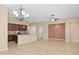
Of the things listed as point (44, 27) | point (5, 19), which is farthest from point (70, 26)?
point (5, 19)

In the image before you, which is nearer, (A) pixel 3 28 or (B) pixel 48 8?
(A) pixel 3 28

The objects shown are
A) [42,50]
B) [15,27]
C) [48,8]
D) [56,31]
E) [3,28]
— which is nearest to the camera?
[3,28]

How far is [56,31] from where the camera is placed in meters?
13.8

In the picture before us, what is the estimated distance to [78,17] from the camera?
11.1 m

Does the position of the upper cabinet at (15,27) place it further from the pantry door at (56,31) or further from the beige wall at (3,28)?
the beige wall at (3,28)

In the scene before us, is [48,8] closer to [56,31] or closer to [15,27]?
[15,27]

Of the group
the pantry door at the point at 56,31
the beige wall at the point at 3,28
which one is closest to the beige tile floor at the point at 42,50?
the beige wall at the point at 3,28

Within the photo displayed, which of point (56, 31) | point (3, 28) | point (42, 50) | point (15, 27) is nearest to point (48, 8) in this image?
point (42, 50)

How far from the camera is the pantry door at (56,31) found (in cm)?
1318

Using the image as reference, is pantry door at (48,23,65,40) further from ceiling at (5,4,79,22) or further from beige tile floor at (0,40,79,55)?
beige tile floor at (0,40,79,55)

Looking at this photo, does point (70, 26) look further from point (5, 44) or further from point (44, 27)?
point (5, 44)

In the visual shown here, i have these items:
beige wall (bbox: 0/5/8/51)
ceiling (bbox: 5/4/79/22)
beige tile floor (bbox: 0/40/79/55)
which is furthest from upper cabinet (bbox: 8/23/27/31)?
beige wall (bbox: 0/5/8/51)

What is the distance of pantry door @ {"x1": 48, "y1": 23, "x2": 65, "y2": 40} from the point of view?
43.2 feet

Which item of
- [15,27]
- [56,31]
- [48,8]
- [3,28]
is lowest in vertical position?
[56,31]
